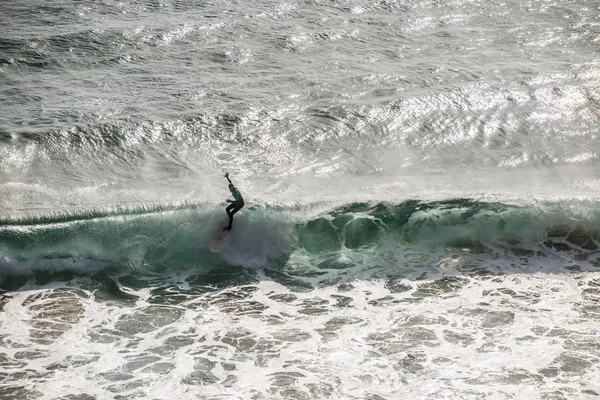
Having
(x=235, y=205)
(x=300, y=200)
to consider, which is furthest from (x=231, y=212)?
(x=300, y=200)

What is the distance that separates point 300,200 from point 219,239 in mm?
1866

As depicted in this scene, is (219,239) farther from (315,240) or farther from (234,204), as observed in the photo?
(315,240)

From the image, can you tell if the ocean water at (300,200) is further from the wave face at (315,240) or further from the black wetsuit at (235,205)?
the black wetsuit at (235,205)

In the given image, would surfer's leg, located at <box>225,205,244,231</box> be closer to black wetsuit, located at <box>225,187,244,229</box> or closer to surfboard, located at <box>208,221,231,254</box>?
black wetsuit, located at <box>225,187,244,229</box>

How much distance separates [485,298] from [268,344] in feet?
12.5

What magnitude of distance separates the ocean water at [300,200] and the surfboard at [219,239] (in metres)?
0.09

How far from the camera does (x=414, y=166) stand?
1786 cm

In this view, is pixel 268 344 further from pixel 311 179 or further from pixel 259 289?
pixel 311 179

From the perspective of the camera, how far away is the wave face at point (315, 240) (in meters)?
15.2

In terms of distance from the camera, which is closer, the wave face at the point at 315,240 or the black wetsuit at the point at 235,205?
the black wetsuit at the point at 235,205

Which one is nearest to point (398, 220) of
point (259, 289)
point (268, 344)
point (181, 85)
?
point (259, 289)

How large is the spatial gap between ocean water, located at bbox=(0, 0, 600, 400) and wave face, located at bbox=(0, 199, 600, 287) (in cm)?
4

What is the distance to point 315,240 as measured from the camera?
1585 centimetres

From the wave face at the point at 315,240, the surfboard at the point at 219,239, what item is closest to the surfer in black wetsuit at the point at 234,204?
the surfboard at the point at 219,239
